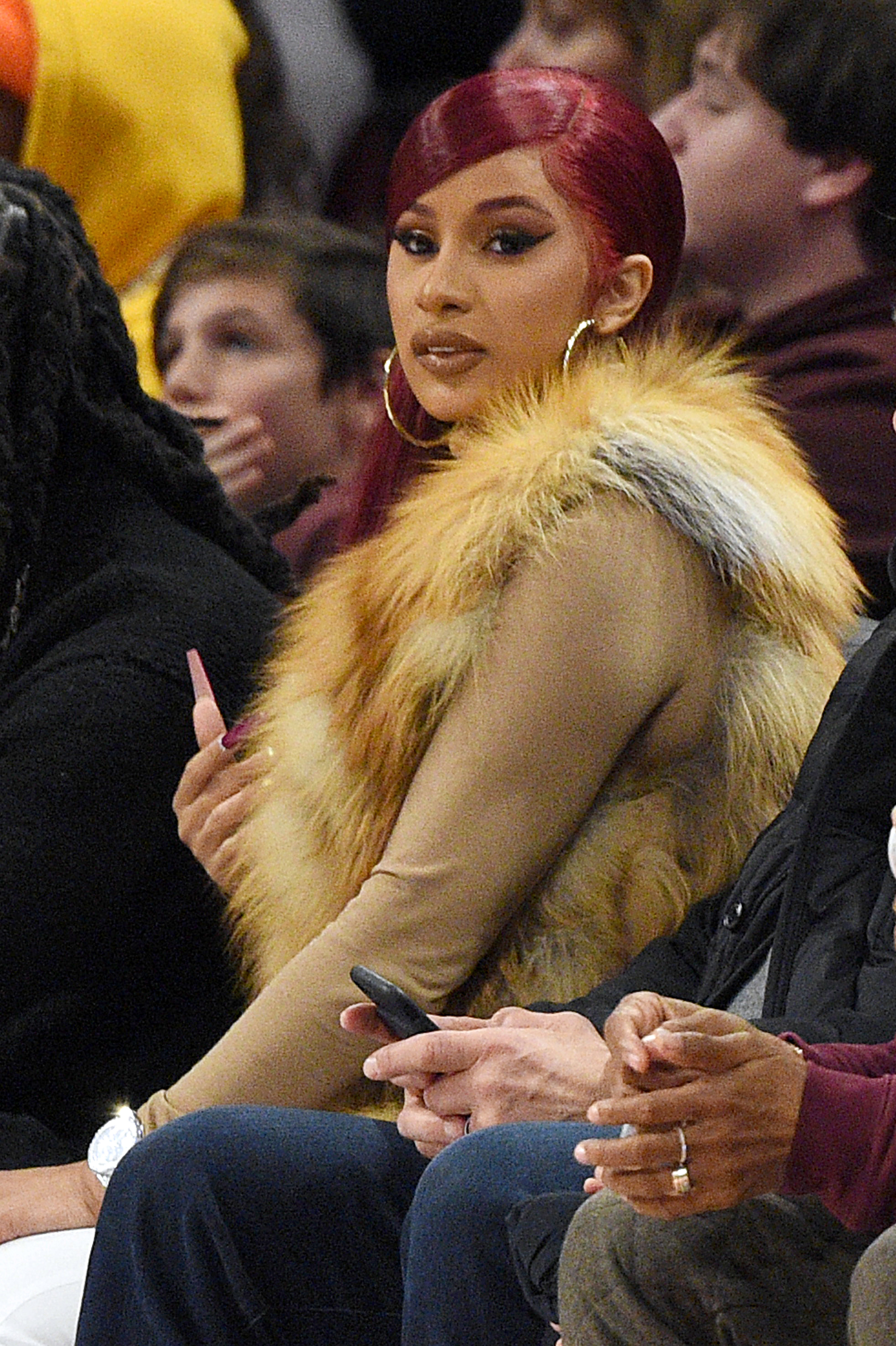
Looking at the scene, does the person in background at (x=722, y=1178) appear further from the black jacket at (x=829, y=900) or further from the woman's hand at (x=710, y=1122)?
the black jacket at (x=829, y=900)

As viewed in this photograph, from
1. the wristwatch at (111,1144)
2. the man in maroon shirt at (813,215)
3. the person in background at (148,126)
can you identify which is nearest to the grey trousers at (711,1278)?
the wristwatch at (111,1144)

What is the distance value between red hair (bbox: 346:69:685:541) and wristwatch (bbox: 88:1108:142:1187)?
2.81ft

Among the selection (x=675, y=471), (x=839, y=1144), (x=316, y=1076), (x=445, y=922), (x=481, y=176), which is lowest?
(x=316, y=1076)

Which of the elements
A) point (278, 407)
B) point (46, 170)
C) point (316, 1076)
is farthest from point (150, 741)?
point (46, 170)

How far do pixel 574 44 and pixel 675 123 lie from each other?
342 mm

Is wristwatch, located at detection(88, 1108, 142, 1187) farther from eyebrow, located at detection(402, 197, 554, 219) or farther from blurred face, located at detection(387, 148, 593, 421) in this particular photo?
eyebrow, located at detection(402, 197, 554, 219)

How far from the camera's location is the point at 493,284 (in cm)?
205

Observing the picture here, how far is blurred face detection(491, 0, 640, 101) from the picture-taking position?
296 cm

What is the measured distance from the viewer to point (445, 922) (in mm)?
1798

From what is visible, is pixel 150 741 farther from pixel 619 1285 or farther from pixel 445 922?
pixel 619 1285

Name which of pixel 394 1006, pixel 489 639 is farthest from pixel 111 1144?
pixel 489 639

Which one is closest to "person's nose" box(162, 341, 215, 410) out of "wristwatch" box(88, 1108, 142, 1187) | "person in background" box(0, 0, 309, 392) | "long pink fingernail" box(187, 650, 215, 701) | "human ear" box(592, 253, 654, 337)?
"person in background" box(0, 0, 309, 392)

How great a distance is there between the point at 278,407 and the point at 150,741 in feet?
3.42

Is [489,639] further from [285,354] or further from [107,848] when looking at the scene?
[285,354]
